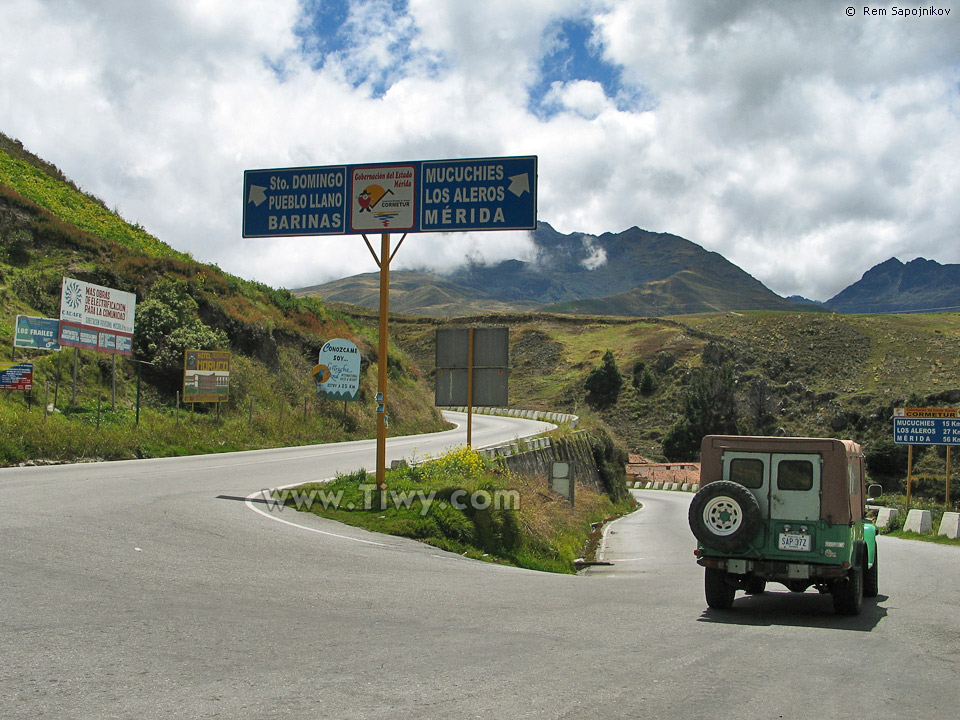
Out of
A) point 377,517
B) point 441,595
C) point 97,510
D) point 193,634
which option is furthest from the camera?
point 377,517

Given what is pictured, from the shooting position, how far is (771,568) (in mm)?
9562

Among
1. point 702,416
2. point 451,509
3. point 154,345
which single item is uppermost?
point 154,345

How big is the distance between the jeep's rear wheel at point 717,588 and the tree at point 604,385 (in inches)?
3310

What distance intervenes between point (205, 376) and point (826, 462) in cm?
2286

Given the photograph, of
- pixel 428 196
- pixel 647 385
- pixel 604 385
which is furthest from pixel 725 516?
pixel 604 385

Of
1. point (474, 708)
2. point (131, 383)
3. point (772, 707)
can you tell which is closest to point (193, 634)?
point (474, 708)

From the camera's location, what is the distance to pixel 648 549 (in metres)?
20.6

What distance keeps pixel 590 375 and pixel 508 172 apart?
267 feet

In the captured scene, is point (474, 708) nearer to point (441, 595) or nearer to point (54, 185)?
point (441, 595)

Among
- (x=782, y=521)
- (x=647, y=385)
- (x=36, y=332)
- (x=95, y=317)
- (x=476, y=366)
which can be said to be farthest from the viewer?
(x=647, y=385)

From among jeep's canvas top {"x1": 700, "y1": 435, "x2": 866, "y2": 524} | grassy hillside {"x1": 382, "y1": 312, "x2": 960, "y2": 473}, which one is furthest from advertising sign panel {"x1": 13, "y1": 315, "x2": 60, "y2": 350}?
grassy hillside {"x1": 382, "y1": 312, "x2": 960, "y2": 473}

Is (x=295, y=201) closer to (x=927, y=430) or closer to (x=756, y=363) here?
(x=927, y=430)

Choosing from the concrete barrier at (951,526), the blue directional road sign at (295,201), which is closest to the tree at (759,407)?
the concrete barrier at (951,526)

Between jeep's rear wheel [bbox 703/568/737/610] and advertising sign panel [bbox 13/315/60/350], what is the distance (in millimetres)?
19193
